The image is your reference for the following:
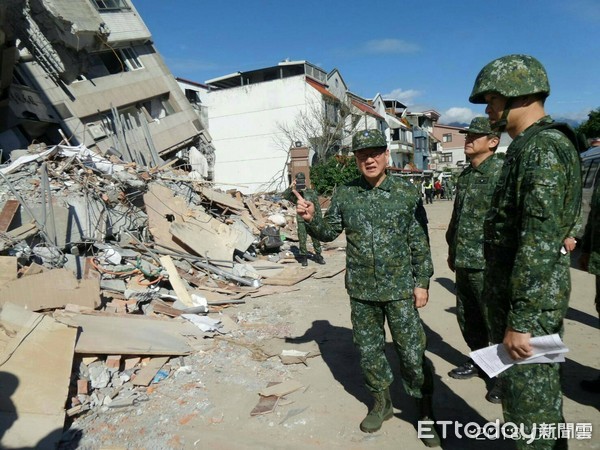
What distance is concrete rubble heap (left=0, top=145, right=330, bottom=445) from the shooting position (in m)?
3.86

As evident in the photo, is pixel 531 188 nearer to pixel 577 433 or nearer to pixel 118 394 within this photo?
pixel 577 433

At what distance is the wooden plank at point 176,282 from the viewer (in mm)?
6392

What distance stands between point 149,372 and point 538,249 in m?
3.76

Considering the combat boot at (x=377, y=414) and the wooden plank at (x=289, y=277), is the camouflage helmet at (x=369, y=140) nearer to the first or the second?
the combat boot at (x=377, y=414)

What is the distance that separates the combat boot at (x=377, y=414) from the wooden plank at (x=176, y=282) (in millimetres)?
3712

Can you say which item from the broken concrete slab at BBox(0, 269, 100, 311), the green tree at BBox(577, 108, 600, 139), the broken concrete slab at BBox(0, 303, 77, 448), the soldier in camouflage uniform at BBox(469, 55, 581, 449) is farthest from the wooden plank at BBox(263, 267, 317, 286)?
the green tree at BBox(577, 108, 600, 139)

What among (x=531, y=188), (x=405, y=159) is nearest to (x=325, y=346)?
(x=531, y=188)

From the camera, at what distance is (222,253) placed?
8.63 m

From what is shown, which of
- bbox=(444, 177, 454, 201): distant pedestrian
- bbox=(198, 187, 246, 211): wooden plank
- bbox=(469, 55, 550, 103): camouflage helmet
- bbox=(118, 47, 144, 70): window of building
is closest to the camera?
bbox=(469, 55, 550, 103): camouflage helmet

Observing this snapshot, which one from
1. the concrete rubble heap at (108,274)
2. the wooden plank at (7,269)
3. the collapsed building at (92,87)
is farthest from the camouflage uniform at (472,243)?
the collapsed building at (92,87)

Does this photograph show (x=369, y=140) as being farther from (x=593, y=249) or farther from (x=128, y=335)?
(x=128, y=335)

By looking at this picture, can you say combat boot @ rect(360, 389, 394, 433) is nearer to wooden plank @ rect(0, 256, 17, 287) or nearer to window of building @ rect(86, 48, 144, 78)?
wooden plank @ rect(0, 256, 17, 287)

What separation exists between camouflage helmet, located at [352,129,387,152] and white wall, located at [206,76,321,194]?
91.2 ft

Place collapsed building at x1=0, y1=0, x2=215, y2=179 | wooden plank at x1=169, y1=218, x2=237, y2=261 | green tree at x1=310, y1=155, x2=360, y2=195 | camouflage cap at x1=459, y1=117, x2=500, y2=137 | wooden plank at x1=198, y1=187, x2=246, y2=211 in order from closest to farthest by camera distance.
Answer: camouflage cap at x1=459, y1=117, x2=500, y2=137 < wooden plank at x1=169, y1=218, x2=237, y2=261 < wooden plank at x1=198, y1=187, x2=246, y2=211 < collapsed building at x1=0, y1=0, x2=215, y2=179 < green tree at x1=310, y1=155, x2=360, y2=195
